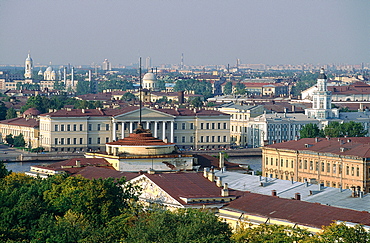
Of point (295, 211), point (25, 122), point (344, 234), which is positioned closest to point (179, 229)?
point (344, 234)

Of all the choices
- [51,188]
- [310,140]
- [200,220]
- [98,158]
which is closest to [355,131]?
[310,140]

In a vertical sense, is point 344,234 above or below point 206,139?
above

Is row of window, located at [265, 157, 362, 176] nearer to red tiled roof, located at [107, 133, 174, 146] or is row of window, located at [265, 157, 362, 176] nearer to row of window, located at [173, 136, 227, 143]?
red tiled roof, located at [107, 133, 174, 146]

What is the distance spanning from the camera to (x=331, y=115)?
80188mm

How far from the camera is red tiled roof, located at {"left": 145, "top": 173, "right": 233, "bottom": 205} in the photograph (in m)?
26.0

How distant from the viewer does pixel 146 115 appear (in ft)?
249

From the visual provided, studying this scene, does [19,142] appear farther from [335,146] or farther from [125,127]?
[335,146]

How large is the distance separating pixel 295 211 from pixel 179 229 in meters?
3.95

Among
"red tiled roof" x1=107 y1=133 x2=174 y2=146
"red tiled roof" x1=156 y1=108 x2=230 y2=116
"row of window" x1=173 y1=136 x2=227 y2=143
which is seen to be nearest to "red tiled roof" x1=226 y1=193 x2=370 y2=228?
"red tiled roof" x1=107 y1=133 x2=174 y2=146

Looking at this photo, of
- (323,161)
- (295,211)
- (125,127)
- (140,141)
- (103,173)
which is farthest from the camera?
(125,127)

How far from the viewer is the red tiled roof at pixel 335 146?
1660 inches

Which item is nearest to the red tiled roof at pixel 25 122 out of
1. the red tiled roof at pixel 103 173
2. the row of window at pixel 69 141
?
→ the row of window at pixel 69 141

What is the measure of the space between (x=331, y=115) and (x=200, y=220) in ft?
197

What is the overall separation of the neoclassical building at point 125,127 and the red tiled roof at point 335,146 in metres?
27.0
